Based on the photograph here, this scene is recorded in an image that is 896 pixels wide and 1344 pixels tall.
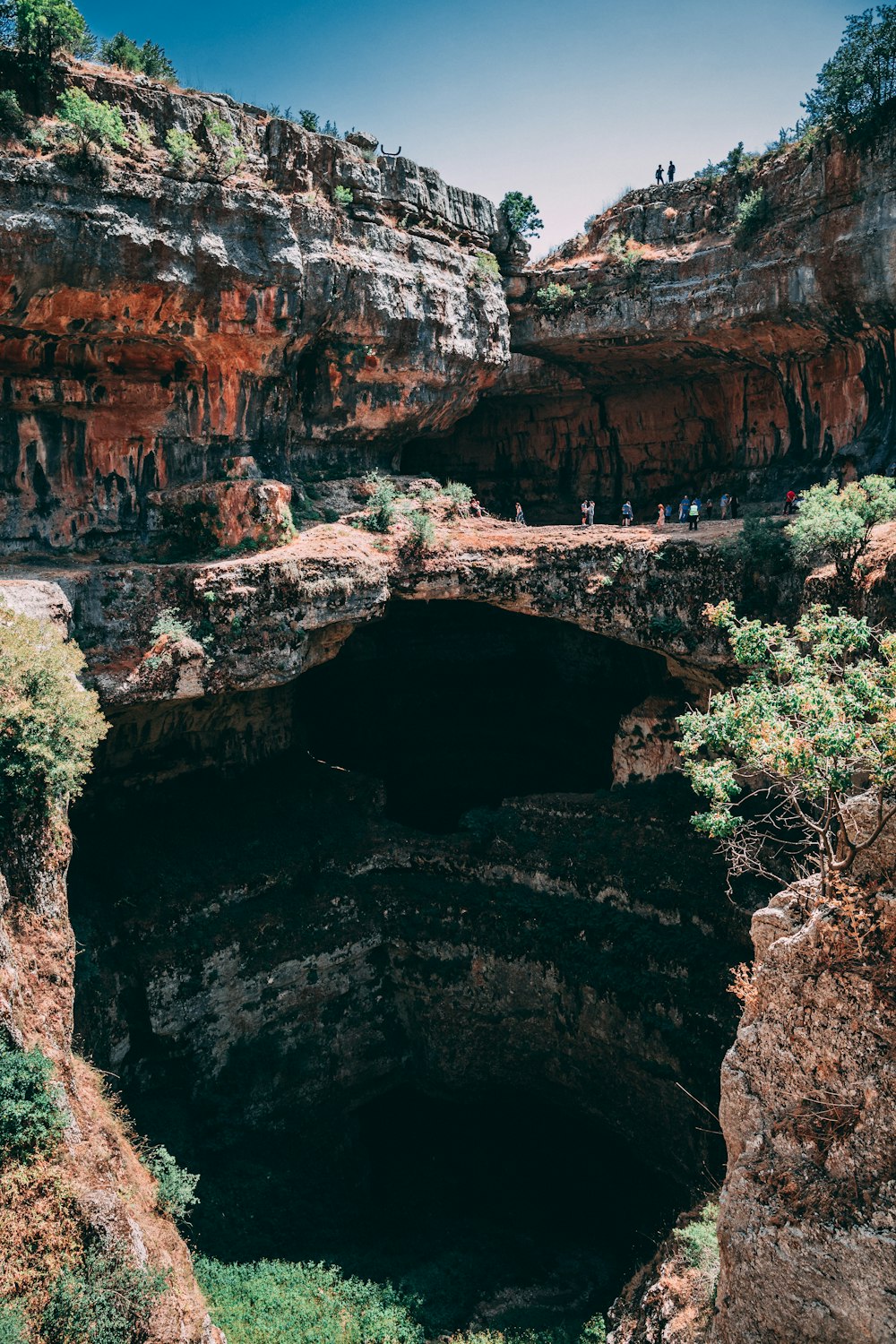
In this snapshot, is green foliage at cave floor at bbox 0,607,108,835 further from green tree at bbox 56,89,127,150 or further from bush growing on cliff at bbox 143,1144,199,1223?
green tree at bbox 56,89,127,150

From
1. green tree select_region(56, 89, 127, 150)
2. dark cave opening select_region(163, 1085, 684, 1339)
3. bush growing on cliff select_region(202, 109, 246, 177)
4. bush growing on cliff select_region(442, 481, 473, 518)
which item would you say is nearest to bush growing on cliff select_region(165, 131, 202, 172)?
bush growing on cliff select_region(202, 109, 246, 177)

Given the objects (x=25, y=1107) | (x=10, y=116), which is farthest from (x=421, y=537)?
(x=25, y=1107)

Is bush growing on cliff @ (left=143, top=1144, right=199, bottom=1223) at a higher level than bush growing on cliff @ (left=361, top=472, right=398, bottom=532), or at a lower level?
lower

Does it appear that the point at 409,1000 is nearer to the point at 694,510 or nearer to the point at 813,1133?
the point at 813,1133

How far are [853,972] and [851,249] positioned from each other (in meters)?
14.5

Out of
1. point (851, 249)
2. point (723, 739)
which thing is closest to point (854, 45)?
point (851, 249)

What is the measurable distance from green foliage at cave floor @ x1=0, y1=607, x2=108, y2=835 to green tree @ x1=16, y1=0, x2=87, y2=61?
10682mm

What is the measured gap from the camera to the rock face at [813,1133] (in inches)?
328

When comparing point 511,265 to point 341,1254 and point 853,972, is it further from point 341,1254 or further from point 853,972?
point 341,1254

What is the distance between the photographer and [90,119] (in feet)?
50.1

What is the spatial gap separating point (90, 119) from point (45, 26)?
2075 millimetres

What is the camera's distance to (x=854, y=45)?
658 inches

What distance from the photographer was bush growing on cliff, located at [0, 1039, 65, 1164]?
950cm

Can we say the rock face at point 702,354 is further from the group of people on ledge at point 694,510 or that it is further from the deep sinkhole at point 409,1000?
the deep sinkhole at point 409,1000
